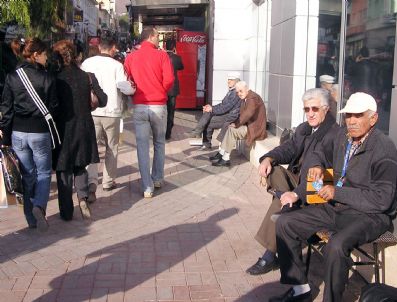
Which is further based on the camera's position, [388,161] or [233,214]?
[233,214]

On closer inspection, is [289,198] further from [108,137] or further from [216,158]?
[216,158]

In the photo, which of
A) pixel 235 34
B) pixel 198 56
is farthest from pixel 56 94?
pixel 198 56

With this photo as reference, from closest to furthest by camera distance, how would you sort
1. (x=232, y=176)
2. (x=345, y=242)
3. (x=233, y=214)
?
(x=345, y=242)
(x=233, y=214)
(x=232, y=176)

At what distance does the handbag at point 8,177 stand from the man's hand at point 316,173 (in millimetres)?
2466

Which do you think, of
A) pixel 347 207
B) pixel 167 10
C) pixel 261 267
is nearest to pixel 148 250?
pixel 261 267

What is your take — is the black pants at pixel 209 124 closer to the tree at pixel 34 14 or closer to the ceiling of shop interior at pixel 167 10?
the tree at pixel 34 14

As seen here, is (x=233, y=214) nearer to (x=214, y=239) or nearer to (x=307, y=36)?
(x=214, y=239)

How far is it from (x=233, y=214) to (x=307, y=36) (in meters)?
2.68

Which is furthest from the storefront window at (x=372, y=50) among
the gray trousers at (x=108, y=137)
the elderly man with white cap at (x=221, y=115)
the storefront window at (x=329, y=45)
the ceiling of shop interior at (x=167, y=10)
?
the ceiling of shop interior at (x=167, y=10)

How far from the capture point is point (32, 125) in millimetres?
5574

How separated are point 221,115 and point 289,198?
523 centimetres


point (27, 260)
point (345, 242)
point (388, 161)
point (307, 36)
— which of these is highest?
point (307, 36)

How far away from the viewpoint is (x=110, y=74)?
22.3 ft

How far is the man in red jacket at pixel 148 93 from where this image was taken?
7.06m
